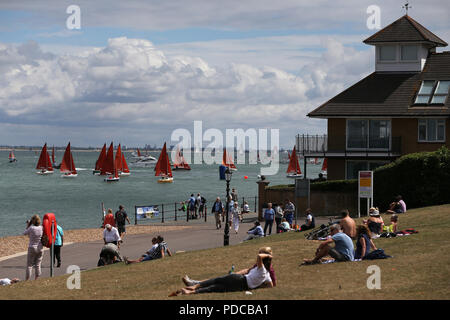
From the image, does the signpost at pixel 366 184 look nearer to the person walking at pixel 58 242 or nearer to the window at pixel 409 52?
the person walking at pixel 58 242

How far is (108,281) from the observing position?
55.8 ft

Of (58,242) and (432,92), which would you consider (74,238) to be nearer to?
(58,242)

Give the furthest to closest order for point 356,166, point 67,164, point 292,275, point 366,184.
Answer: point 67,164, point 356,166, point 366,184, point 292,275

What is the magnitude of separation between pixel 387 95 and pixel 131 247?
20.4 metres

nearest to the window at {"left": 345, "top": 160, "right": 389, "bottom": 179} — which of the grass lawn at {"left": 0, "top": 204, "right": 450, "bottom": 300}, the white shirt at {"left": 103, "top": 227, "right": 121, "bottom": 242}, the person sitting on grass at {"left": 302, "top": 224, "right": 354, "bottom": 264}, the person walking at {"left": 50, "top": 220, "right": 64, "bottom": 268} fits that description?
the grass lawn at {"left": 0, "top": 204, "right": 450, "bottom": 300}

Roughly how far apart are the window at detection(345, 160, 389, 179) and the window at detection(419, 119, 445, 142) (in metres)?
2.73

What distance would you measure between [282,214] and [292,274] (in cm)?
1602

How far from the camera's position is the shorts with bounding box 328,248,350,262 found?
1691 cm

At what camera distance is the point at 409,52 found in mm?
43406

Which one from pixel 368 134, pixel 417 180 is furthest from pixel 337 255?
pixel 368 134

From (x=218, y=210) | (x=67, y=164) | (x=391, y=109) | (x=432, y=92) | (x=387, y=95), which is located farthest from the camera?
(x=67, y=164)

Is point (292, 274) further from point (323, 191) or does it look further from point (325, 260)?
point (323, 191)
